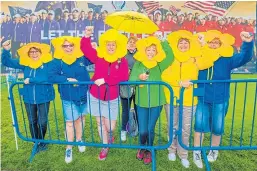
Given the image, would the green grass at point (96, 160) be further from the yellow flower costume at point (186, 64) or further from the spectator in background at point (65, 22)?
the spectator in background at point (65, 22)

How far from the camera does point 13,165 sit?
14.5 ft

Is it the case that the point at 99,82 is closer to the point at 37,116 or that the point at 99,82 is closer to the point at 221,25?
the point at 37,116

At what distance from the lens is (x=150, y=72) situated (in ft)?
13.0

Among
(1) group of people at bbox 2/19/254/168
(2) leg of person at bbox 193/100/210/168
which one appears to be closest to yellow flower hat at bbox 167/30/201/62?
(1) group of people at bbox 2/19/254/168

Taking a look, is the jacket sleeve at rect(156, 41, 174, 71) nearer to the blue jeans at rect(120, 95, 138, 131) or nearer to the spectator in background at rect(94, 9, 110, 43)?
the blue jeans at rect(120, 95, 138, 131)

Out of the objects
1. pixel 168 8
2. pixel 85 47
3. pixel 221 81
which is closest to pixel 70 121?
pixel 85 47

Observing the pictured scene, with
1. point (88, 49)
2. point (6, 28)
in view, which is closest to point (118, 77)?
point (88, 49)

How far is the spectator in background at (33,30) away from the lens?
499 inches

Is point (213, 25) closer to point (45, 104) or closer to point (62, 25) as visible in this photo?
point (62, 25)

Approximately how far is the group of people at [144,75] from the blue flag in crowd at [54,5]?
31.0 feet

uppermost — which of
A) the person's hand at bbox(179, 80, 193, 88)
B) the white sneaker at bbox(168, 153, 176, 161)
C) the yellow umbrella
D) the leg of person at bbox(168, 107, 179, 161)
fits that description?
the yellow umbrella

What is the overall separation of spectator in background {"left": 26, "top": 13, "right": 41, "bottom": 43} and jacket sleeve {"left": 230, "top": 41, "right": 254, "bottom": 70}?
1042 cm

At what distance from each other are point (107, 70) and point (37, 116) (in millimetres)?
1454

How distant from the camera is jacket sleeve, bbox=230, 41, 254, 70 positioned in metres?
3.76
